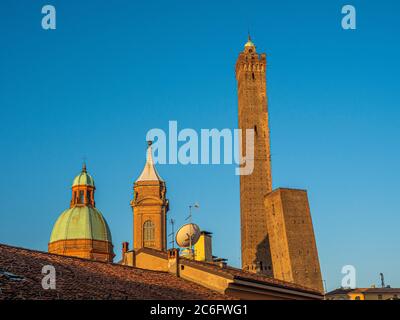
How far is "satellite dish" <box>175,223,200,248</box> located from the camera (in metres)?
39.4

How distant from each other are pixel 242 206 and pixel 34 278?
2856 inches

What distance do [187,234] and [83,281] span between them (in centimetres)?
1769

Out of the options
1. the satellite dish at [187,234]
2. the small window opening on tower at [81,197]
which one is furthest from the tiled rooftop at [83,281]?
the small window opening on tower at [81,197]

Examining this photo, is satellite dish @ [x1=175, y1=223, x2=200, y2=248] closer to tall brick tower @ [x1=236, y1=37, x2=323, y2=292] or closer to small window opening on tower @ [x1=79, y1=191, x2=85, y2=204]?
small window opening on tower @ [x1=79, y1=191, x2=85, y2=204]

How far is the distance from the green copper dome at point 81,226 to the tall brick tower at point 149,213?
665 cm

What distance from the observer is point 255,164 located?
303 ft

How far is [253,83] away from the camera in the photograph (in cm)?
9694

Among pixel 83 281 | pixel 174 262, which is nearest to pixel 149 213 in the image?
pixel 174 262

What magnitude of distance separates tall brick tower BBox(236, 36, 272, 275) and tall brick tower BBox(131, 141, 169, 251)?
53.5ft

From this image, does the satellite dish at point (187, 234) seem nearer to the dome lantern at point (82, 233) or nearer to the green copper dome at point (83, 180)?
the dome lantern at point (82, 233)

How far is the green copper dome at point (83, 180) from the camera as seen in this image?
68500 millimetres
